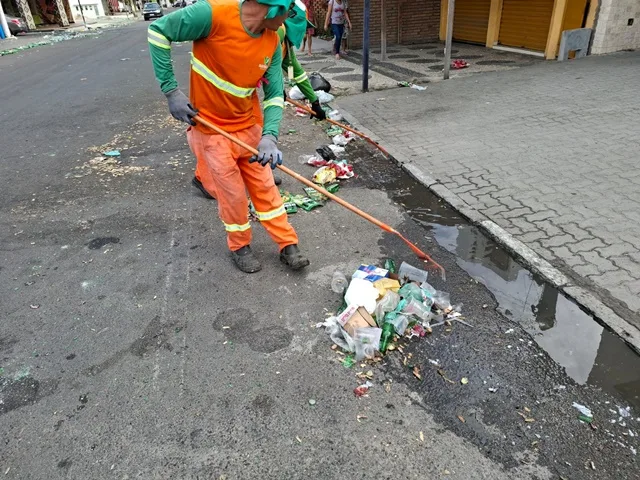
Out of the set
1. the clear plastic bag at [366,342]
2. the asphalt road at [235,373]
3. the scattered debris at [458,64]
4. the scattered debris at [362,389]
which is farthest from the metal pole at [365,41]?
the scattered debris at [362,389]

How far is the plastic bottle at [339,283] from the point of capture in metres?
3.15

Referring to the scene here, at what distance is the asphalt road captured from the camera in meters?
2.08

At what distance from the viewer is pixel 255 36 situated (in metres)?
2.84

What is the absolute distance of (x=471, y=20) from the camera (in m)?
13.8

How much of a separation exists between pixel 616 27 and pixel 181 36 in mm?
11445

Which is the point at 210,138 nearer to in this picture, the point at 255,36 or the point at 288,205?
the point at 255,36

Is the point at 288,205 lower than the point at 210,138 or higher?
lower

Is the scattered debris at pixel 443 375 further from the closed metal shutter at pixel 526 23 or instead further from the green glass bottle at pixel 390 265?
the closed metal shutter at pixel 526 23

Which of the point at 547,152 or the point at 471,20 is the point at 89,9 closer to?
the point at 471,20

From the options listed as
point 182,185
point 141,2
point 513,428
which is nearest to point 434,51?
point 182,185

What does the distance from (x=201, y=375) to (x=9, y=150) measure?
576 cm

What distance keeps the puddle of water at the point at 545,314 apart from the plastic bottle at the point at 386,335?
820 mm

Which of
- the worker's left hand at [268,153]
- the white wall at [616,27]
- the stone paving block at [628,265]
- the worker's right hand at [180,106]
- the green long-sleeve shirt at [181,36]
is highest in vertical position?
the green long-sleeve shirt at [181,36]

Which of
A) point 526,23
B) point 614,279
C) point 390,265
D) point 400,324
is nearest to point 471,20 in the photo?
point 526,23
